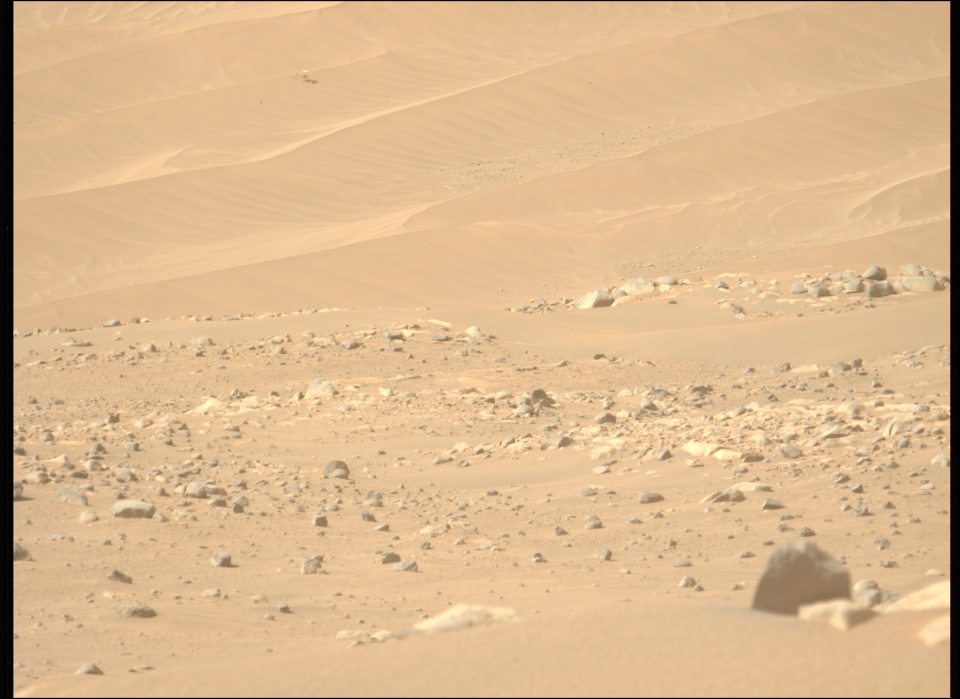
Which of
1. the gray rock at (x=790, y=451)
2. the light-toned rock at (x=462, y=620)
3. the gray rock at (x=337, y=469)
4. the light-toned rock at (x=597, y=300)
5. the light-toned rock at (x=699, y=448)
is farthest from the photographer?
the light-toned rock at (x=597, y=300)

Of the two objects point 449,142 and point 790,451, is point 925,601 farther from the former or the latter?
point 449,142

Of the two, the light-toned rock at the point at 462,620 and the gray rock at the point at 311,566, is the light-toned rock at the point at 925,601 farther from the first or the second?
the gray rock at the point at 311,566

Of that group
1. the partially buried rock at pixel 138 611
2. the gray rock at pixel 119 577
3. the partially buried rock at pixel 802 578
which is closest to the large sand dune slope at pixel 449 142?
the gray rock at pixel 119 577

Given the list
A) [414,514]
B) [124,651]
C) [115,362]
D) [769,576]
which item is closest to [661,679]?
[769,576]

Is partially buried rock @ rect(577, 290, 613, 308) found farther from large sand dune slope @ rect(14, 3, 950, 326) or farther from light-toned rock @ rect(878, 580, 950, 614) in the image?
light-toned rock @ rect(878, 580, 950, 614)

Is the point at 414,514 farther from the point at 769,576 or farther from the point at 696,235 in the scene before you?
the point at 696,235

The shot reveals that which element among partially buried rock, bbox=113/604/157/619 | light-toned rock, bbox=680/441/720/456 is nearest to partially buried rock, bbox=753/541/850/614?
partially buried rock, bbox=113/604/157/619

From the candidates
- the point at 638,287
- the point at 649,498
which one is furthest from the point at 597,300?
the point at 649,498
